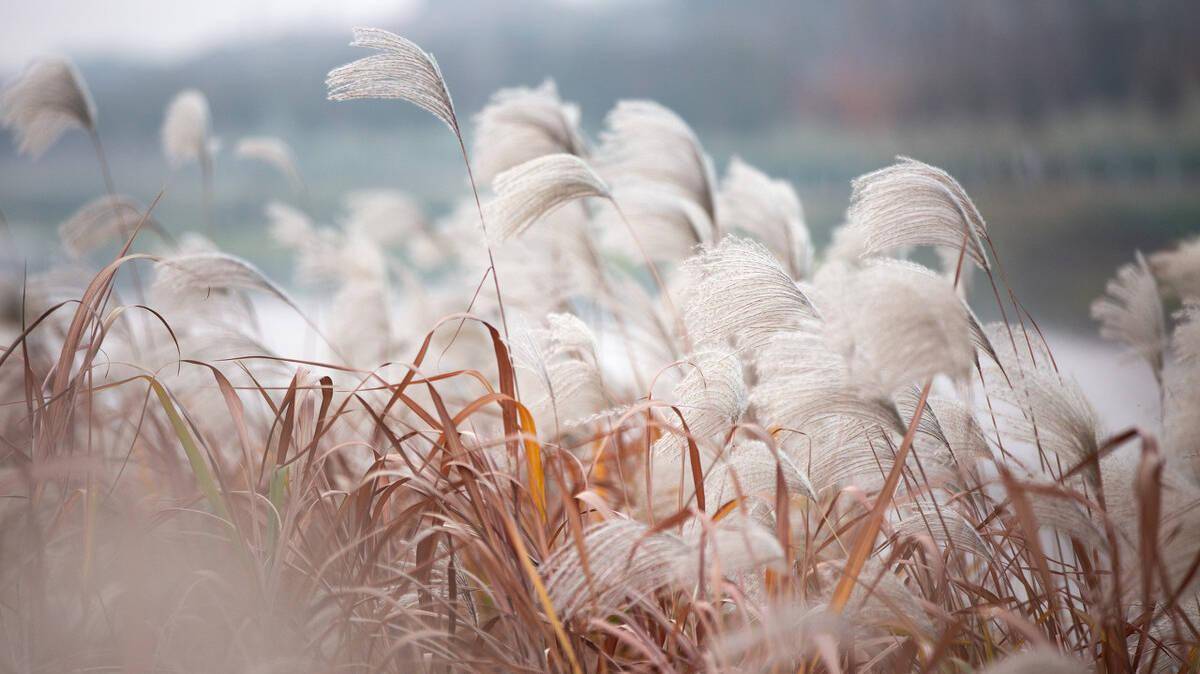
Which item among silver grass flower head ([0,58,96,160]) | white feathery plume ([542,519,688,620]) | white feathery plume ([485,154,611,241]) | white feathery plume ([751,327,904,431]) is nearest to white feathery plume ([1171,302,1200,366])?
white feathery plume ([751,327,904,431])

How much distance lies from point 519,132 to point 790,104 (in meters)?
3.17

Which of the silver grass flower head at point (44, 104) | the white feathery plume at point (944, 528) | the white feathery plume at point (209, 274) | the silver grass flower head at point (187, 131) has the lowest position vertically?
the white feathery plume at point (944, 528)

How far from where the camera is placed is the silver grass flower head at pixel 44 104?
62.1 inches

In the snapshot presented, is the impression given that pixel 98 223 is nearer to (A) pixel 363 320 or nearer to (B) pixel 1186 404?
(A) pixel 363 320

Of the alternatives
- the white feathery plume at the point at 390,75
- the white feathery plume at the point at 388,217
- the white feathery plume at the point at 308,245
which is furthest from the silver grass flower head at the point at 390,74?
the white feathery plume at the point at 388,217

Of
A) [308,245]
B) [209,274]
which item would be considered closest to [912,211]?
[209,274]

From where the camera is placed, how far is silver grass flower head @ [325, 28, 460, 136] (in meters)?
0.99

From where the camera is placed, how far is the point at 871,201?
0.85 metres

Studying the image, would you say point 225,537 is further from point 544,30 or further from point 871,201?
point 544,30

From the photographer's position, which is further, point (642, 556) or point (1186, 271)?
point (1186, 271)

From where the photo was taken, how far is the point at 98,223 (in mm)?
1792

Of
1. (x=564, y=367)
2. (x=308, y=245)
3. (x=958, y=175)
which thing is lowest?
(x=564, y=367)

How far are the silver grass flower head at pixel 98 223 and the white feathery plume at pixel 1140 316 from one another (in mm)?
1720

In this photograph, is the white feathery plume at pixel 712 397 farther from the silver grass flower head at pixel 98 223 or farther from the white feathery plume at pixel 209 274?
the silver grass flower head at pixel 98 223
